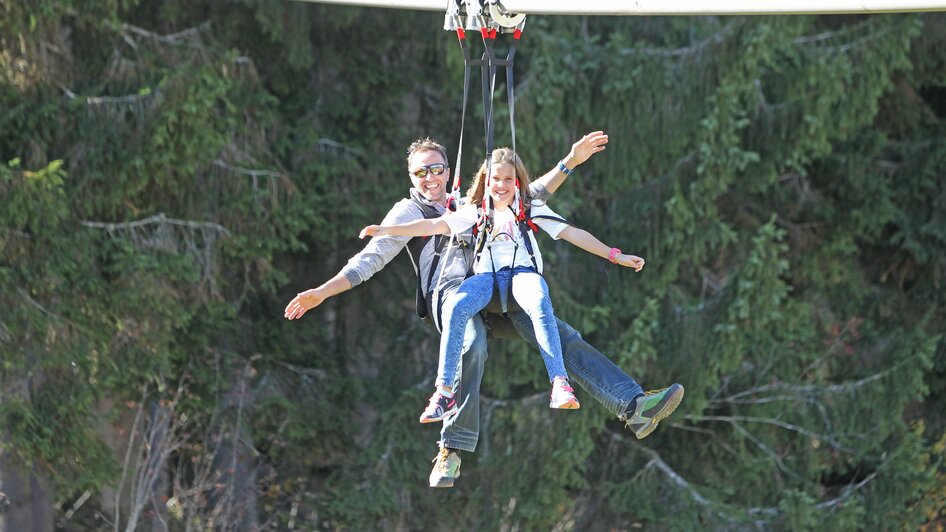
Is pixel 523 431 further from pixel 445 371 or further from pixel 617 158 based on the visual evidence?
pixel 445 371

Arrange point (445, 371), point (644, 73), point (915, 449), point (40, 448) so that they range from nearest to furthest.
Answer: point (445, 371), point (40, 448), point (644, 73), point (915, 449)

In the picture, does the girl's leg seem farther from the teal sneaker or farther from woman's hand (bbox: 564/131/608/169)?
woman's hand (bbox: 564/131/608/169)

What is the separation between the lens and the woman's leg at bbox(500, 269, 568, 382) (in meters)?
7.04

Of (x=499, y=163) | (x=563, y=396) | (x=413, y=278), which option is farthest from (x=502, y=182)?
(x=413, y=278)

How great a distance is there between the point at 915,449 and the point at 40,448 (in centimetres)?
790

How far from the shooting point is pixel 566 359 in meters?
7.35

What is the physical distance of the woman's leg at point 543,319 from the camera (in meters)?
7.04

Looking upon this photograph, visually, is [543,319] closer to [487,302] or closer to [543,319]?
[543,319]

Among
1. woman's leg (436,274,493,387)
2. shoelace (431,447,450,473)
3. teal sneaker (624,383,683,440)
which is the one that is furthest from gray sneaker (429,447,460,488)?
teal sneaker (624,383,683,440)

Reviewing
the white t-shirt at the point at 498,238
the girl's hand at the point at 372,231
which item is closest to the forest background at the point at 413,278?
the white t-shirt at the point at 498,238

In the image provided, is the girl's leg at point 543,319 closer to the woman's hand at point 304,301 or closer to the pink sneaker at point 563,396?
the pink sneaker at point 563,396

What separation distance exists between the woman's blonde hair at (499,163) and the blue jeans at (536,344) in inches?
20.3

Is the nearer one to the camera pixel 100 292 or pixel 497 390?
pixel 100 292

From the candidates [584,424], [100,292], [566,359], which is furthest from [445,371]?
[584,424]
